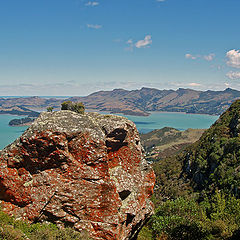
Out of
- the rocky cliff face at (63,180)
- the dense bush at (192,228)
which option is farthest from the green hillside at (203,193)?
the rocky cliff face at (63,180)

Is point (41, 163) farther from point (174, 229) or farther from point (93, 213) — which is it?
point (174, 229)

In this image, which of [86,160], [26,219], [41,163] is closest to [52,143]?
[41,163]

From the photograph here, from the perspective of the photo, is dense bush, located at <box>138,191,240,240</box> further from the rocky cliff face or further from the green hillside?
the rocky cliff face

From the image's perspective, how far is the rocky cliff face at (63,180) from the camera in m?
12.3

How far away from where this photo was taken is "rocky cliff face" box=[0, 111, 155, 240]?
12.3 m

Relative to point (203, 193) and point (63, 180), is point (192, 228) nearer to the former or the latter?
point (63, 180)

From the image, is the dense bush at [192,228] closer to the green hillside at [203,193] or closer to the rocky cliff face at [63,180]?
the green hillside at [203,193]

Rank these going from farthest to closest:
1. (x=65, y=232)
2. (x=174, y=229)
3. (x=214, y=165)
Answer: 1. (x=214, y=165)
2. (x=174, y=229)
3. (x=65, y=232)

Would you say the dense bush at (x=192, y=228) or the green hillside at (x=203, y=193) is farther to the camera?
the green hillside at (x=203, y=193)

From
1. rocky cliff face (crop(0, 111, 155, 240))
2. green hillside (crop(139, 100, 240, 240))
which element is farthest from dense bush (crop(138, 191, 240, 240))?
rocky cliff face (crop(0, 111, 155, 240))

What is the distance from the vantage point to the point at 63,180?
12609 millimetres

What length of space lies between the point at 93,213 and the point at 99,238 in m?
1.46

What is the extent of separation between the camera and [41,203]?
482 inches

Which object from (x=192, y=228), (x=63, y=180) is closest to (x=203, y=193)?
(x=192, y=228)
